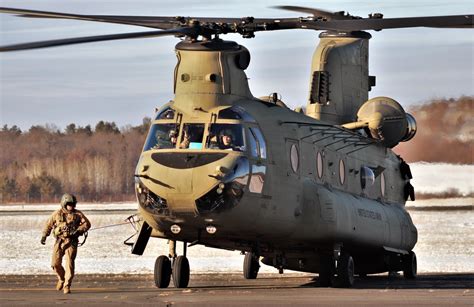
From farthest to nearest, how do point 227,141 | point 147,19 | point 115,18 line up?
point 147,19 → point 115,18 → point 227,141

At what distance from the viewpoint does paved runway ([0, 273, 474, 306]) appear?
21812 millimetres

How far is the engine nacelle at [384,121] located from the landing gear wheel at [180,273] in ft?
24.4

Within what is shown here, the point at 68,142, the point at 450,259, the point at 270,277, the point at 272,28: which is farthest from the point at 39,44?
the point at 68,142

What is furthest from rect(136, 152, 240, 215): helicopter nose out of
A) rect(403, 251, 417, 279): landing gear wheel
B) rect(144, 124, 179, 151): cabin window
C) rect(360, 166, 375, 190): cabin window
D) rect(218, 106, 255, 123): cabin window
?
rect(403, 251, 417, 279): landing gear wheel

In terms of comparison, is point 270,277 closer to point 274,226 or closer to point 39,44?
point 274,226

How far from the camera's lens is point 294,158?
1032 inches

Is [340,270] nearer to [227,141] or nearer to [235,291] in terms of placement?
[235,291]

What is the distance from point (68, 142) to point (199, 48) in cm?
2385

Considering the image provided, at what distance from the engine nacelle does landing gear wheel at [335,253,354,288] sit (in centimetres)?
563

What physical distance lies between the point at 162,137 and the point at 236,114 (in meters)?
1.44

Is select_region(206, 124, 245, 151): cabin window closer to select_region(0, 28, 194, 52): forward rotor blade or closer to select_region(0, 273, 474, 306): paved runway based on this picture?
select_region(0, 28, 194, 52): forward rotor blade

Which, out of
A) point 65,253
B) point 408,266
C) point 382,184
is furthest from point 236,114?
point 408,266

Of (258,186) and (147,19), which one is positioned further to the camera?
(147,19)

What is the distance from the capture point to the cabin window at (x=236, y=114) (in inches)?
972
